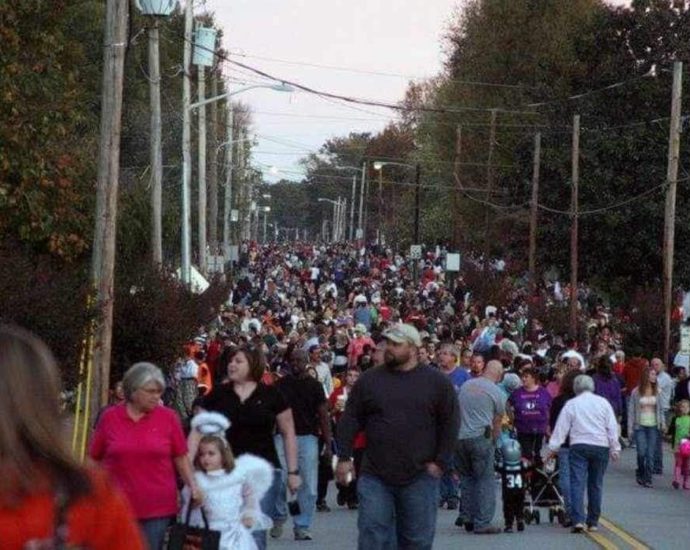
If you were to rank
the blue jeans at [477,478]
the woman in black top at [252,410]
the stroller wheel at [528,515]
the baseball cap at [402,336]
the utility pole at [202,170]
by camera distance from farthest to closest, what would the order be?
the utility pole at [202,170]
the stroller wheel at [528,515]
the blue jeans at [477,478]
the woman in black top at [252,410]
the baseball cap at [402,336]

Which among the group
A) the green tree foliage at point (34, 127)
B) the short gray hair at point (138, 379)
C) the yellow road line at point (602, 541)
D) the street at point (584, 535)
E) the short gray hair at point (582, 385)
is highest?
the green tree foliage at point (34, 127)

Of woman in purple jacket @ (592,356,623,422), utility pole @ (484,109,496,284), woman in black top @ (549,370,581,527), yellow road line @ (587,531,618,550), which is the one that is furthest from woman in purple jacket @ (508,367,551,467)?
utility pole @ (484,109,496,284)

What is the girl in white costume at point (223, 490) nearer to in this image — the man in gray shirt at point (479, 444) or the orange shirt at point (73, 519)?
the man in gray shirt at point (479, 444)

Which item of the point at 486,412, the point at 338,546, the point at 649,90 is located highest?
the point at 649,90

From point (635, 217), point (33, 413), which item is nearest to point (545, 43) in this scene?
point (635, 217)

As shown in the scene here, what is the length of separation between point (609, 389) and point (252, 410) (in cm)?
1687

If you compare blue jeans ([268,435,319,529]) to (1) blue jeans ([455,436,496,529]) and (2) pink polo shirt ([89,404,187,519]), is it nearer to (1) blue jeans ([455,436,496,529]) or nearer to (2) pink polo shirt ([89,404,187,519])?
(1) blue jeans ([455,436,496,529])

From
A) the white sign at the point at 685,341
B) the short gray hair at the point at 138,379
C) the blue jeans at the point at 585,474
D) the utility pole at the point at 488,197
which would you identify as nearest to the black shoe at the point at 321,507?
the blue jeans at the point at 585,474

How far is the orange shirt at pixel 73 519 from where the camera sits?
159 inches

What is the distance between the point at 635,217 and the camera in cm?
6262

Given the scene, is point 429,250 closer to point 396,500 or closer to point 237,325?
point 237,325

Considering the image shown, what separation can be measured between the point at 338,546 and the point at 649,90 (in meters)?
52.0

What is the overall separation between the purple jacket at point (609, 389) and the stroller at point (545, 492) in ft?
26.5

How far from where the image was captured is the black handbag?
11.0 metres
